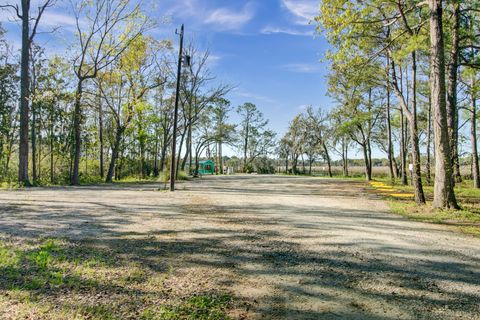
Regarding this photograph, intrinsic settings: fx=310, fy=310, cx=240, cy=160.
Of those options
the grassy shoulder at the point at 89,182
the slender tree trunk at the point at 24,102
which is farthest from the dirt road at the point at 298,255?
the slender tree trunk at the point at 24,102

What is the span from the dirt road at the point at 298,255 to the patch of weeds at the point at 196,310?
0.12m

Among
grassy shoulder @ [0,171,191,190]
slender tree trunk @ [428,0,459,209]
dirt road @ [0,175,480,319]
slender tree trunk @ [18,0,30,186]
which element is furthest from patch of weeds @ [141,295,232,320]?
slender tree trunk @ [18,0,30,186]

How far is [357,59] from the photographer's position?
9.87 metres

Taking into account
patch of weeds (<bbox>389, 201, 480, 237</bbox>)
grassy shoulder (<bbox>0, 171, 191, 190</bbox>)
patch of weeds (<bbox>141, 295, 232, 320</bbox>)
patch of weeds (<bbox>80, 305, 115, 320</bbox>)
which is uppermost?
grassy shoulder (<bbox>0, 171, 191, 190</bbox>)

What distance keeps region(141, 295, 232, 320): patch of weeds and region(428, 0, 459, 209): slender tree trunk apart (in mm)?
7397

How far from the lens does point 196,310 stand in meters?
2.46

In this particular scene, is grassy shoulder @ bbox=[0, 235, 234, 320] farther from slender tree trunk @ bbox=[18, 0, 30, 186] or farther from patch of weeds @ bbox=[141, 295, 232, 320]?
slender tree trunk @ bbox=[18, 0, 30, 186]

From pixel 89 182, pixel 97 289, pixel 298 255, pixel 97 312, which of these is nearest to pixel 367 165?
pixel 89 182

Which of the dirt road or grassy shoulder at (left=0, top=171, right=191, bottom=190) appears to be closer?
the dirt road

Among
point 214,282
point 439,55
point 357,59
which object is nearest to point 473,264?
point 214,282

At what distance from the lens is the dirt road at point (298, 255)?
2.63 meters

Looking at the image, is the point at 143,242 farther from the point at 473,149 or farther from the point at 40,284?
the point at 473,149

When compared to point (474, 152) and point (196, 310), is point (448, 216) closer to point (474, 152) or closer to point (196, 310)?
point (196, 310)

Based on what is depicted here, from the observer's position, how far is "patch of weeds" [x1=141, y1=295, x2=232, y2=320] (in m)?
2.35
